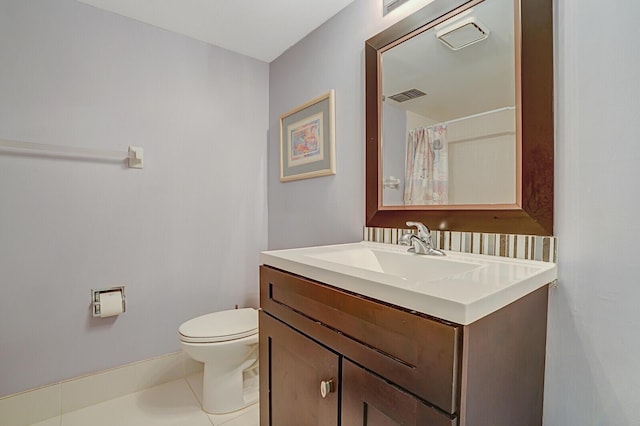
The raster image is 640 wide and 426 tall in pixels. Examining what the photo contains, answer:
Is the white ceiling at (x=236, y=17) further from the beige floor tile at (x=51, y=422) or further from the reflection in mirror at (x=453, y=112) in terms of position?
the beige floor tile at (x=51, y=422)

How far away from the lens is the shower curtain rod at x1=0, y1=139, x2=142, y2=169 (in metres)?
1.36

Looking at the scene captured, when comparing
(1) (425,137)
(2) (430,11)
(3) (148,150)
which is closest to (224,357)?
(3) (148,150)

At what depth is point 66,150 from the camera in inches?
59.6

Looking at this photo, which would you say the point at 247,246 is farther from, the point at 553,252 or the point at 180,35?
the point at 553,252

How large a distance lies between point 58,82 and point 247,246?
133 cm

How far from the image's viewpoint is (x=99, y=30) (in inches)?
63.0

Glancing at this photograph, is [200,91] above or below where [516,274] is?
above

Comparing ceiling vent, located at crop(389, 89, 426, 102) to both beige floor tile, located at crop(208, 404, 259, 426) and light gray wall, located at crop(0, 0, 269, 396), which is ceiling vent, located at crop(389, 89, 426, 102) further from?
beige floor tile, located at crop(208, 404, 259, 426)

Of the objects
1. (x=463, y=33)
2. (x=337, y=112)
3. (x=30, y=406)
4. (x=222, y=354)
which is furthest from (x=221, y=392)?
(x=463, y=33)

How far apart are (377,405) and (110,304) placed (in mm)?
1502

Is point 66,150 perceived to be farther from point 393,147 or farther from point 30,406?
point 393,147

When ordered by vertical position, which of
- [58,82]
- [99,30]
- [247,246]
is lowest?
[247,246]

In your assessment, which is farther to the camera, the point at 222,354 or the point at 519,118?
the point at 222,354

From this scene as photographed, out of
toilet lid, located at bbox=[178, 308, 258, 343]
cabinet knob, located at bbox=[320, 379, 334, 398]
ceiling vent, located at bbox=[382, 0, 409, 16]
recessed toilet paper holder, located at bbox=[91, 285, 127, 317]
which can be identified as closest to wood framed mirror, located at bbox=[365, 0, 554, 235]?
ceiling vent, located at bbox=[382, 0, 409, 16]
